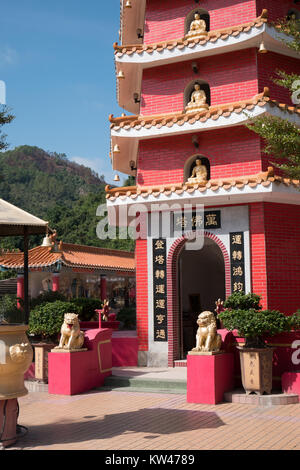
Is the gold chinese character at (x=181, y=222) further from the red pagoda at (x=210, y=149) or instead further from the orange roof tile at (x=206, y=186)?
the orange roof tile at (x=206, y=186)

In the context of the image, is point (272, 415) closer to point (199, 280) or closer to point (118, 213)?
point (118, 213)

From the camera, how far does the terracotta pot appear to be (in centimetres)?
884

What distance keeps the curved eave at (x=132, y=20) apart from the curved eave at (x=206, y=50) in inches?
70.2

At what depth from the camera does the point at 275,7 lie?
40.5ft

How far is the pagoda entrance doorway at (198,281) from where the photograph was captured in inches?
575

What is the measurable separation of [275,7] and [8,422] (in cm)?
1108

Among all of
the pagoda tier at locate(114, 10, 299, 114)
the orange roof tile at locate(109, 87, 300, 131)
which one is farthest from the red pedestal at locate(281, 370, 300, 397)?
the pagoda tier at locate(114, 10, 299, 114)

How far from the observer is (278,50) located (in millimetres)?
12055

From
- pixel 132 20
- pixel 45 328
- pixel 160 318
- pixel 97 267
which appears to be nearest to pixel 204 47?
pixel 132 20

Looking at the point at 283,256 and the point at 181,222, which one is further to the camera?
the point at 181,222

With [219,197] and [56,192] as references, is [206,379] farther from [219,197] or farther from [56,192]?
[56,192]

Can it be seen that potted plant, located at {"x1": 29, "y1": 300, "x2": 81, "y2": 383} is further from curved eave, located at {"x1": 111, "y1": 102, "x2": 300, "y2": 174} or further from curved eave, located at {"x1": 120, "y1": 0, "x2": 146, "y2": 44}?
curved eave, located at {"x1": 120, "y1": 0, "x2": 146, "y2": 44}
